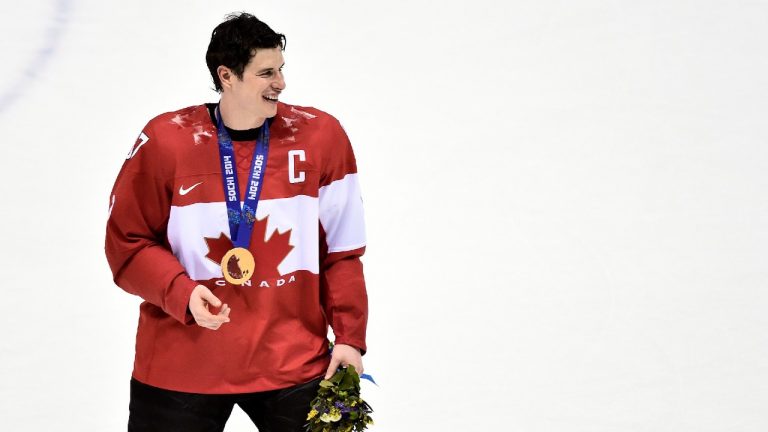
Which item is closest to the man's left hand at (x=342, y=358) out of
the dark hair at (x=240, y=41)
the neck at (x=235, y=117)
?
the neck at (x=235, y=117)

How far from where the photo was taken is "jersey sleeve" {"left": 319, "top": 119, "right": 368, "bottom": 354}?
263 centimetres

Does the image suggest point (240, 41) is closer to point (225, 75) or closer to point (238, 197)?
point (225, 75)

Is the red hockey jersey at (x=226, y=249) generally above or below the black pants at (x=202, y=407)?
above

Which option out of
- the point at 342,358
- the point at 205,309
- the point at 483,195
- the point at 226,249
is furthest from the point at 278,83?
the point at 483,195

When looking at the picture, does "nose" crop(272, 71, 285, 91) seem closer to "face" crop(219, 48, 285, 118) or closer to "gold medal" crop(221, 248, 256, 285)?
"face" crop(219, 48, 285, 118)

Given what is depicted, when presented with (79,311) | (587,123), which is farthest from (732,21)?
(79,311)

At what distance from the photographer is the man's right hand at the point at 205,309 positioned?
2.43m

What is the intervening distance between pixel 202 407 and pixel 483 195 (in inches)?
93.1

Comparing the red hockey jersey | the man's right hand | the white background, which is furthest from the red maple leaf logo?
the white background

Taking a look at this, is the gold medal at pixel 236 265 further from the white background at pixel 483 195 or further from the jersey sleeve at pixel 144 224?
the white background at pixel 483 195

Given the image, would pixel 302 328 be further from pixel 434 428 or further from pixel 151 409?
pixel 434 428

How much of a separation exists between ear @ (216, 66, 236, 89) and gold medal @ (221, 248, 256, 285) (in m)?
0.33

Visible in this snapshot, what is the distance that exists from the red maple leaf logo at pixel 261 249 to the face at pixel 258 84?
0.73 feet

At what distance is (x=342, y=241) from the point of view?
105 inches
